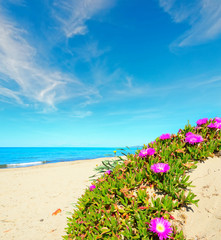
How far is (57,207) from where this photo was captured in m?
4.39

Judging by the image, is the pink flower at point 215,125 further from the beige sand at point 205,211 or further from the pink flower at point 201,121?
the beige sand at point 205,211

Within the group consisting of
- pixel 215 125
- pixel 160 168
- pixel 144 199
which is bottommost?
pixel 144 199

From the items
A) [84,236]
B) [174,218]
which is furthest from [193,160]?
[84,236]

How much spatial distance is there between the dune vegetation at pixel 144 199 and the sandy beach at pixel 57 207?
0.14 m

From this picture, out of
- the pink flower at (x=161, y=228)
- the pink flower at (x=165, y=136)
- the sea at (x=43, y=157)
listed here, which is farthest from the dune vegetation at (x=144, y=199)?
the sea at (x=43, y=157)

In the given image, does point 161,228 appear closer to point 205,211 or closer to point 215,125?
point 205,211

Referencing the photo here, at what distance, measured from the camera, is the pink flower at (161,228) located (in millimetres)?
1375

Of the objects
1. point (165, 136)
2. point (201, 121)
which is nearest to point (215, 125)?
point (201, 121)

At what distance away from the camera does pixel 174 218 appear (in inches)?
63.6

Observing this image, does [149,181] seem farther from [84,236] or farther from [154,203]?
[84,236]

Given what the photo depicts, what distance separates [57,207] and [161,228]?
3.92 m

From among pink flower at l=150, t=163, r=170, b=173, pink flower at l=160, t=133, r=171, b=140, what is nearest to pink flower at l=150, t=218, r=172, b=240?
pink flower at l=150, t=163, r=170, b=173

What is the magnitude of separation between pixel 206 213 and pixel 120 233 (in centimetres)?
96

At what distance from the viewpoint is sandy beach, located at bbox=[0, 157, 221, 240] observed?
5.18ft
